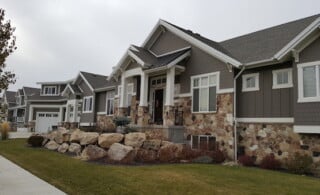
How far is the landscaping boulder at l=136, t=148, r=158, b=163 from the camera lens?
42.1ft

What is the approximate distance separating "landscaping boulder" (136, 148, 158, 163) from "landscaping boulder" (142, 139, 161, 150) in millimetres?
213

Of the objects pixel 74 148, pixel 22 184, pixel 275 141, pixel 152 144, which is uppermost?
pixel 275 141

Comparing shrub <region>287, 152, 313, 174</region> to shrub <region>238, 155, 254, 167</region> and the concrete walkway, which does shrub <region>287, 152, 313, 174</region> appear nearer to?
shrub <region>238, 155, 254, 167</region>

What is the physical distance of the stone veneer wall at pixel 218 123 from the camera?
14068 mm

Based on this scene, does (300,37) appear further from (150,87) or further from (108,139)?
(150,87)

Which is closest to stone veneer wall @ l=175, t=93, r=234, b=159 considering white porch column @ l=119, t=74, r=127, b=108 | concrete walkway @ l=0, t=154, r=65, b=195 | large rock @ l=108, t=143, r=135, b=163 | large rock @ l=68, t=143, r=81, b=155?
large rock @ l=108, t=143, r=135, b=163

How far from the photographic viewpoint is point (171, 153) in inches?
518

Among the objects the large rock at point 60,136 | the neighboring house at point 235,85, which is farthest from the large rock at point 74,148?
the neighboring house at point 235,85

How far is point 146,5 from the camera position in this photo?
23.2 metres

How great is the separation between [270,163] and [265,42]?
6.70 metres

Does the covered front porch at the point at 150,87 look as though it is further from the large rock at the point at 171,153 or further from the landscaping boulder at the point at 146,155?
the landscaping boulder at the point at 146,155

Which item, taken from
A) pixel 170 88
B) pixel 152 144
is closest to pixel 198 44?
pixel 170 88

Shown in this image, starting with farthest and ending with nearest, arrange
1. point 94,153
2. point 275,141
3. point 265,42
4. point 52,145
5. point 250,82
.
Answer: point 52,145 < point 265,42 < point 250,82 < point 94,153 < point 275,141

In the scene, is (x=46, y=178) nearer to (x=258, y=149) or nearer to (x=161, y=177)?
(x=161, y=177)
